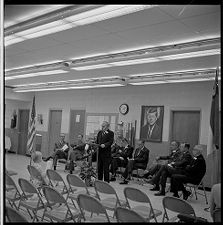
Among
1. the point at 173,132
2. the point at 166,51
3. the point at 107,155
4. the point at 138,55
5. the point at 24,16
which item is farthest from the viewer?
the point at 173,132

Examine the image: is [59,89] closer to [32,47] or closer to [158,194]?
[32,47]

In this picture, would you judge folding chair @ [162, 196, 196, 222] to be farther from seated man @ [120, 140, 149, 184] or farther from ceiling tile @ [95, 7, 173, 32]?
seated man @ [120, 140, 149, 184]

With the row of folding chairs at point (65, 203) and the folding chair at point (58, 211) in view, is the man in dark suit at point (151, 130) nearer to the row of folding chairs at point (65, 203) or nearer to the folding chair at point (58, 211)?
the row of folding chairs at point (65, 203)

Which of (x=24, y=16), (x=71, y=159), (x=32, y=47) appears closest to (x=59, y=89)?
(x=32, y=47)

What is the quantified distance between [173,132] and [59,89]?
10.7 feet

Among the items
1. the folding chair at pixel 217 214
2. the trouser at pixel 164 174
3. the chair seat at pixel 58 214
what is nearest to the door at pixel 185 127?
the trouser at pixel 164 174

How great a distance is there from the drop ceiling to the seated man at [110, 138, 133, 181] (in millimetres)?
2141

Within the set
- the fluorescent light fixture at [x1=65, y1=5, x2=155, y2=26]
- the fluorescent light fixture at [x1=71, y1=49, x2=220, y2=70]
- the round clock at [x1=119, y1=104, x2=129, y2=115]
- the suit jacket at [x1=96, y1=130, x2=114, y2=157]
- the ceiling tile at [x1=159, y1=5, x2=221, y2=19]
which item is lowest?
the suit jacket at [x1=96, y1=130, x2=114, y2=157]

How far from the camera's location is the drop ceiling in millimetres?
2930

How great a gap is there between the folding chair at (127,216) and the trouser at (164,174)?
2.98 meters

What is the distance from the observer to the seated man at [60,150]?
4.60 meters

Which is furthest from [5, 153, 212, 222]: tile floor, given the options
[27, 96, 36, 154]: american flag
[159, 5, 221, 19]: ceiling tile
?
[159, 5, 221, 19]: ceiling tile

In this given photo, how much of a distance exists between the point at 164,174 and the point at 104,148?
52.9 inches

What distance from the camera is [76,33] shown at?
12.0ft
